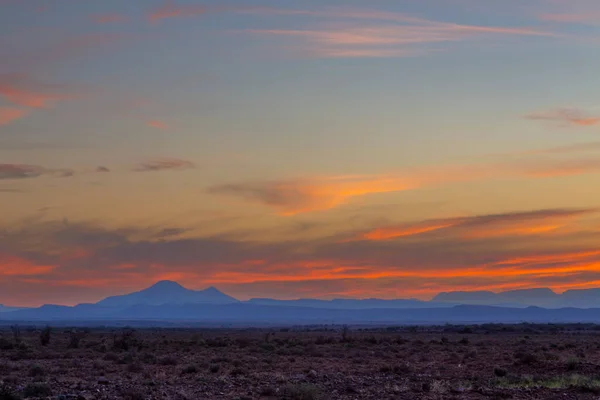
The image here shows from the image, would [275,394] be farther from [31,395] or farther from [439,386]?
[31,395]

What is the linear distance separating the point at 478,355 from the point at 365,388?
2542 cm

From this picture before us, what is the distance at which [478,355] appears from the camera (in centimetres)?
5269

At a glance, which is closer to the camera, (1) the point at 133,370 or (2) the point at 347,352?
(1) the point at 133,370

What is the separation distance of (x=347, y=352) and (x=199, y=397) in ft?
102

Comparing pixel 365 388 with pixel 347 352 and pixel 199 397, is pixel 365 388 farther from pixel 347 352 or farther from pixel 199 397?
pixel 347 352

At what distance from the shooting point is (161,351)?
56.1m

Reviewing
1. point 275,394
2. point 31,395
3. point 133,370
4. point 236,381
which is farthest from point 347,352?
point 31,395

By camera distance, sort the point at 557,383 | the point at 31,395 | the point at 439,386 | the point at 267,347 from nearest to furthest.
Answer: the point at 31,395
the point at 439,386
the point at 557,383
the point at 267,347

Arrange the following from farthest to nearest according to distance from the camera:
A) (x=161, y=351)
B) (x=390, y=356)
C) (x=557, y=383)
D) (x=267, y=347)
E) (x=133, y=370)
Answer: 1. (x=267, y=347)
2. (x=161, y=351)
3. (x=390, y=356)
4. (x=133, y=370)
5. (x=557, y=383)

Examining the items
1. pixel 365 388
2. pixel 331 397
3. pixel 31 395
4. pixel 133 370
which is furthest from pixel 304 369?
pixel 31 395

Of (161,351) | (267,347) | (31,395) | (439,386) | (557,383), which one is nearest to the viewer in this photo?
(31,395)

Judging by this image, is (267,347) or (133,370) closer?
(133,370)

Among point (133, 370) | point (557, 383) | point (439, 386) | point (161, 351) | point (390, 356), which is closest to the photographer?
point (439, 386)

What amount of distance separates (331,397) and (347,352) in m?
30.6
